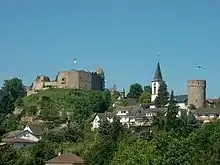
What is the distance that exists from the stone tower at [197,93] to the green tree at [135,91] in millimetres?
22134

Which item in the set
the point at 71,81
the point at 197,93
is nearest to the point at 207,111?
the point at 197,93

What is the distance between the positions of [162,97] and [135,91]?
2302 centimetres

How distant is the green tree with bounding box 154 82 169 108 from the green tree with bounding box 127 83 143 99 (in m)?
17.1

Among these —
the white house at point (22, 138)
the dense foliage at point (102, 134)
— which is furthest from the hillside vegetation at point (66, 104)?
the white house at point (22, 138)

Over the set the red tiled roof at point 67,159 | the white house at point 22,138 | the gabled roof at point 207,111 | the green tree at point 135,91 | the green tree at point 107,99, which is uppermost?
the green tree at point 135,91

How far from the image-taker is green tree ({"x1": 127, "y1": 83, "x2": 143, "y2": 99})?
Result: 132000mm

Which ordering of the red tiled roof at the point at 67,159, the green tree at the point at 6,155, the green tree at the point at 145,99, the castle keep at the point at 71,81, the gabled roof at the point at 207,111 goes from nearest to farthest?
1. the green tree at the point at 6,155
2. the red tiled roof at the point at 67,159
3. the gabled roof at the point at 207,111
4. the green tree at the point at 145,99
5. the castle keep at the point at 71,81

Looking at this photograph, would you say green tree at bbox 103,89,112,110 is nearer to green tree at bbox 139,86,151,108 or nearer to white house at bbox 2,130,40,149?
green tree at bbox 139,86,151,108

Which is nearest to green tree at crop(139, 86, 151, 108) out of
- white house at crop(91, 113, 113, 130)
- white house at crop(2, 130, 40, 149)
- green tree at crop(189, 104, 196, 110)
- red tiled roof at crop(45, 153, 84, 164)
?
green tree at crop(189, 104, 196, 110)

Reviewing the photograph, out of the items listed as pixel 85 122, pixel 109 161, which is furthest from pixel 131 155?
pixel 85 122

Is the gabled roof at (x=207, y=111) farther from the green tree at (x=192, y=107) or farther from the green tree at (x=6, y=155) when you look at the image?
the green tree at (x=6, y=155)

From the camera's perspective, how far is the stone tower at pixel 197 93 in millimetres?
109688

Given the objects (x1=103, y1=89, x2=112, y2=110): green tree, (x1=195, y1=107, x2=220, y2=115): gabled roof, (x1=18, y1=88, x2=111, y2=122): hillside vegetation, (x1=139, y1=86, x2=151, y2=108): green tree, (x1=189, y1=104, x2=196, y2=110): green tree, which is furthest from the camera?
(x1=103, y1=89, x2=112, y2=110): green tree

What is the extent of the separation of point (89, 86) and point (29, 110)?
61.2 feet
